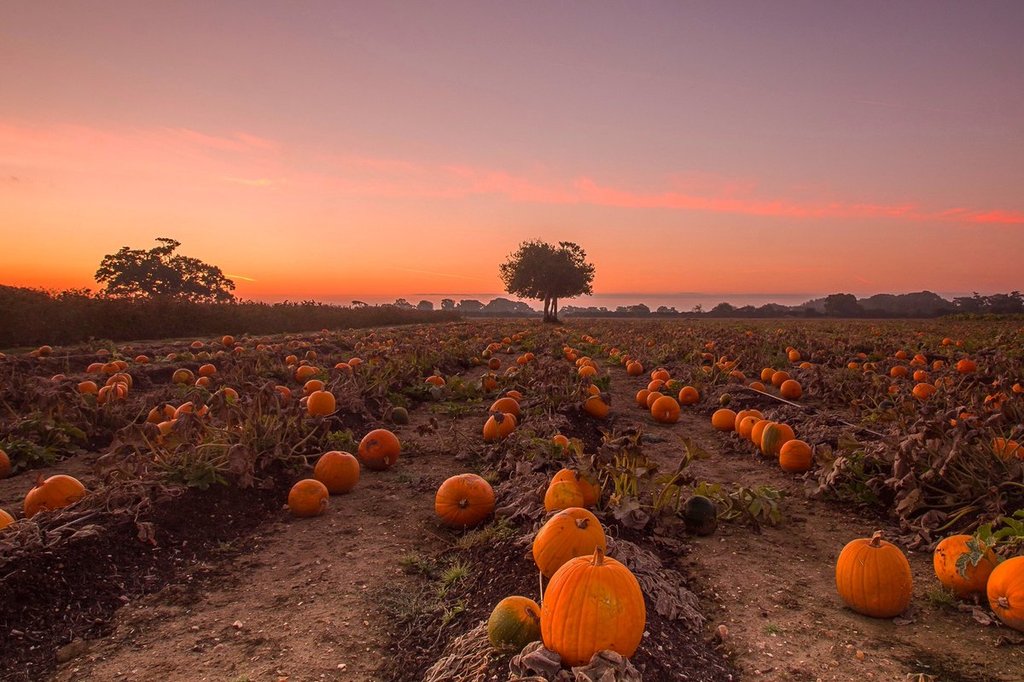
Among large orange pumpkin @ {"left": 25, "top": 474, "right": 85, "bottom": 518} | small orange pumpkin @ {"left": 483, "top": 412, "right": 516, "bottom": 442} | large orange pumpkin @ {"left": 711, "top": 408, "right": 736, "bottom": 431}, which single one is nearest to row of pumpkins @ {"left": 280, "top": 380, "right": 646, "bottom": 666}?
large orange pumpkin @ {"left": 25, "top": 474, "right": 85, "bottom": 518}

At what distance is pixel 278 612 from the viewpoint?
14.0 ft

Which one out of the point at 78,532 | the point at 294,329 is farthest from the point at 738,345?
the point at 294,329

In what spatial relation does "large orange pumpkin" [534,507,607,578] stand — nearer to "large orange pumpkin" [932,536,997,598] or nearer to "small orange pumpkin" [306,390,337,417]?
"large orange pumpkin" [932,536,997,598]

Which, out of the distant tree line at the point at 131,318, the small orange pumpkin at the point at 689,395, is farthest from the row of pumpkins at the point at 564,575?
the distant tree line at the point at 131,318

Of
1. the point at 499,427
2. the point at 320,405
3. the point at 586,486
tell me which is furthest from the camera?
the point at 320,405

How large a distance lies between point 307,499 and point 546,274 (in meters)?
66.9

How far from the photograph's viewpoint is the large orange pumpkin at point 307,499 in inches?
237

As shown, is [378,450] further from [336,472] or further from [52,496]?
[52,496]

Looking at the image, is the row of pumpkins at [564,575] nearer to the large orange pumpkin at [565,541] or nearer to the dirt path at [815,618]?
the large orange pumpkin at [565,541]

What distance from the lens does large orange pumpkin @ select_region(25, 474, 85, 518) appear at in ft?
17.8

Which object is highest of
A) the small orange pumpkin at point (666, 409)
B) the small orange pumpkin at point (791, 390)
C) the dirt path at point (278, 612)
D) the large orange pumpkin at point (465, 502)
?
the small orange pumpkin at point (791, 390)

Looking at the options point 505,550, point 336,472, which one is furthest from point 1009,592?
point 336,472

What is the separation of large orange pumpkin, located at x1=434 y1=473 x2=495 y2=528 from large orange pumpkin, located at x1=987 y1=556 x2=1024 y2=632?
3.83m

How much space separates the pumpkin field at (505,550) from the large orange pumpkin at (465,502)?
0.03 m
